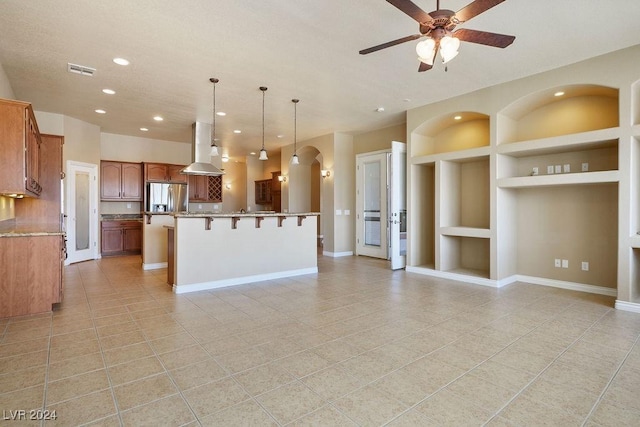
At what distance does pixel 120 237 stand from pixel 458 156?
7754mm

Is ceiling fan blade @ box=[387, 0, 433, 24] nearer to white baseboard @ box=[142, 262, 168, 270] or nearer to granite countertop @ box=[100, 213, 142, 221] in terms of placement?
white baseboard @ box=[142, 262, 168, 270]

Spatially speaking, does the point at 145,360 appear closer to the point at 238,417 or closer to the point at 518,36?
the point at 238,417

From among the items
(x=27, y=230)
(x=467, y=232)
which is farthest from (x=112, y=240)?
(x=467, y=232)

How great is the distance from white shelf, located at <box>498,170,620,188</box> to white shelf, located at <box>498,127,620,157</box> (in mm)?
392

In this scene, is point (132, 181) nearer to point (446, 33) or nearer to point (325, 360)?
point (325, 360)

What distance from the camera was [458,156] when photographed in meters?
5.45

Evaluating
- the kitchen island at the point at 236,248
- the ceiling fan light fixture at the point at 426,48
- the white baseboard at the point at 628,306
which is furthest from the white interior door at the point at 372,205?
the ceiling fan light fixture at the point at 426,48

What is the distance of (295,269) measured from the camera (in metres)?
5.85

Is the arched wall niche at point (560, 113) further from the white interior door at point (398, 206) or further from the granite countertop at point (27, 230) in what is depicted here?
the granite countertop at point (27, 230)

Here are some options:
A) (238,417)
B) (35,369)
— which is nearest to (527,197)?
(238,417)

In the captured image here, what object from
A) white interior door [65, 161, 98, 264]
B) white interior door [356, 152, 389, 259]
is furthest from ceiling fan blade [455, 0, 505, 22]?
white interior door [65, 161, 98, 264]

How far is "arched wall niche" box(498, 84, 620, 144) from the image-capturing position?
4.40 m

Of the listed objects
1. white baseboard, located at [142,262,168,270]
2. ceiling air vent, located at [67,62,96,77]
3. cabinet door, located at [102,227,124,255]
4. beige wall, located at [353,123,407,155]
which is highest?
ceiling air vent, located at [67,62,96,77]

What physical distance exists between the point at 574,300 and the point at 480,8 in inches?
150
